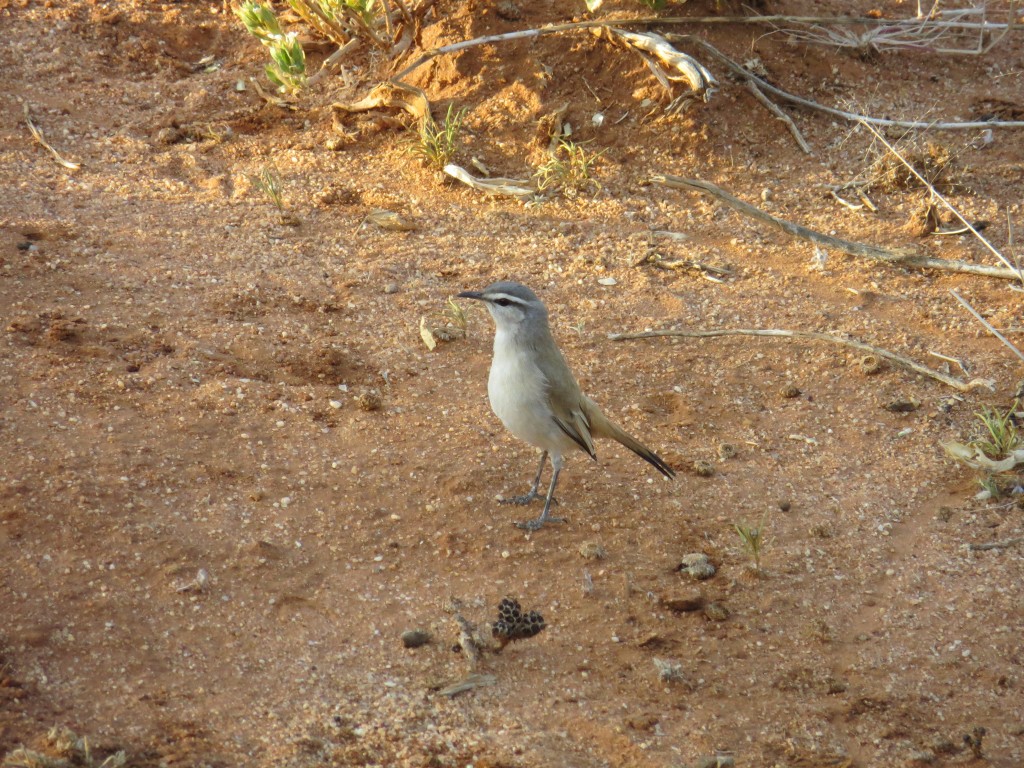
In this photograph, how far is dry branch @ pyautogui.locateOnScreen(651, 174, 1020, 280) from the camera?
7.33m

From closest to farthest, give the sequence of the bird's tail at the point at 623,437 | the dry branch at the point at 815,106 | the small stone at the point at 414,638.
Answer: the small stone at the point at 414,638 < the bird's tail at the point at 623,437 < the dry branch at the point at 815,106

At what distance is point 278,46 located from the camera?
26.4 ft

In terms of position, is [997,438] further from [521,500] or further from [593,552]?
[521,500]

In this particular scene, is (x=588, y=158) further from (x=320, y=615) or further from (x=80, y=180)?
(x=320, y=615)

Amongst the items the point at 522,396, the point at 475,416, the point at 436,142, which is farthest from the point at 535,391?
the point at 436,142

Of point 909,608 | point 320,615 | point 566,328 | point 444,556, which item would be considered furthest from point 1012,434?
point 320,615

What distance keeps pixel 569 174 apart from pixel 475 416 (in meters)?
2.92

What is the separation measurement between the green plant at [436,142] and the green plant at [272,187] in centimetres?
115

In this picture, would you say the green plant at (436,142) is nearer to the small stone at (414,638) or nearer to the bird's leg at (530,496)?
the bird's leg at (530,496)

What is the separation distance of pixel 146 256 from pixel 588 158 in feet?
11.5

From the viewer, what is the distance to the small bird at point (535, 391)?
5.30 metres

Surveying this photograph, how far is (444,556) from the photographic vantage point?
16.9 ft

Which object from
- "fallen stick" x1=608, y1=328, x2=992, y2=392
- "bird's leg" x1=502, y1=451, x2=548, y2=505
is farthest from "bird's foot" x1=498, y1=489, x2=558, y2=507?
"fallen stick" x1=608, y1=328, x2=992, y2=392

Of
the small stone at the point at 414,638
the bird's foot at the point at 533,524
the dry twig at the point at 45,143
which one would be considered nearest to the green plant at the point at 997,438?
the bird's foot at the point at 533,524
